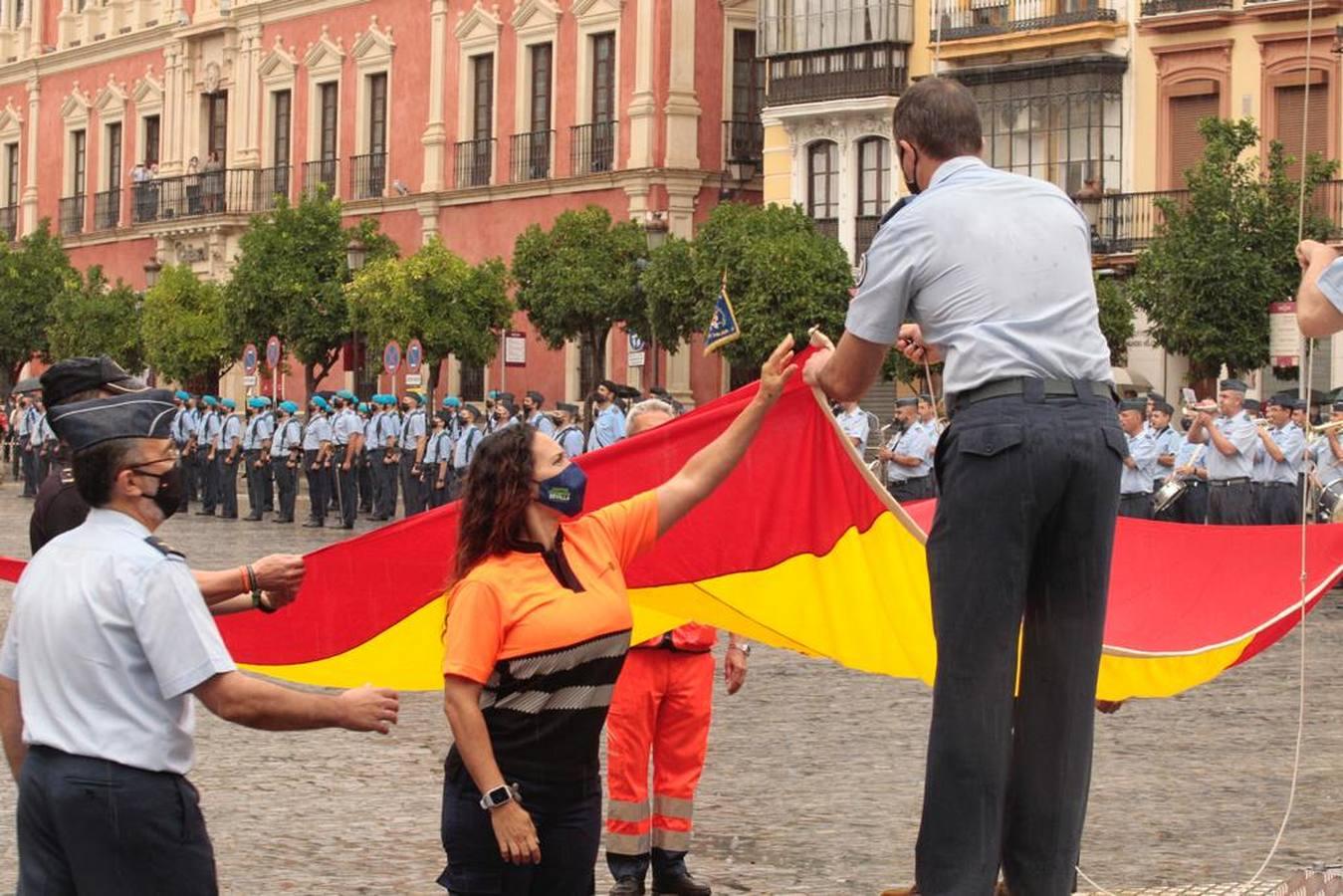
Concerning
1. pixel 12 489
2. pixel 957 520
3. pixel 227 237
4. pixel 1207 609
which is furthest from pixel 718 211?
pixel 957 520

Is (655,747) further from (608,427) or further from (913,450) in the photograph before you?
(608,427)

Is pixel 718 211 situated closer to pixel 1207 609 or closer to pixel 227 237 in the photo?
pixel 227 237

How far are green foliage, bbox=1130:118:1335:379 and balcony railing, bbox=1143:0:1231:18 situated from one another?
4347mm

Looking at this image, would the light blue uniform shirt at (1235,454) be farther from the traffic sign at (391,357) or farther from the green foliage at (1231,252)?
the traffic sign at (391,357)

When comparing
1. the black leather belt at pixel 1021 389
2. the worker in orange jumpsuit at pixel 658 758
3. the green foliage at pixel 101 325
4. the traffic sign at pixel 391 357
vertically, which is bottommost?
the worker in orange jumpsuit at pixel 658 758

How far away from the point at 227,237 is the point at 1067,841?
182 feet

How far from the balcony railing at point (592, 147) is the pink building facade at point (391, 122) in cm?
4

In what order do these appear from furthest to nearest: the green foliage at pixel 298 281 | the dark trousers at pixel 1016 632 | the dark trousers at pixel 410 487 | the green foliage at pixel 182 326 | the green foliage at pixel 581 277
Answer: the green foliage at pixel 182 326 → the green foliage at pixel 298 281 → the green foliage at pixel 581 277 → the dark trousers at pixel 410 487 → the dark trousers at pixel 1016 632

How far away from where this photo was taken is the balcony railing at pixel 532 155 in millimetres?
49719

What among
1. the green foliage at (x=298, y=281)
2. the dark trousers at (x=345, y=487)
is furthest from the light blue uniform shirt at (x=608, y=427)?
the green foliage at (x=298, y=281)

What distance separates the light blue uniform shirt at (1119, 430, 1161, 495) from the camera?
2331cm

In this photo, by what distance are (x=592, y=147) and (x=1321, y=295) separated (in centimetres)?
4325

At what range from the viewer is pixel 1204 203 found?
3416 centimetres

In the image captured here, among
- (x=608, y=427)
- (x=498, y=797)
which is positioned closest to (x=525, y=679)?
(x=498, y=797)
